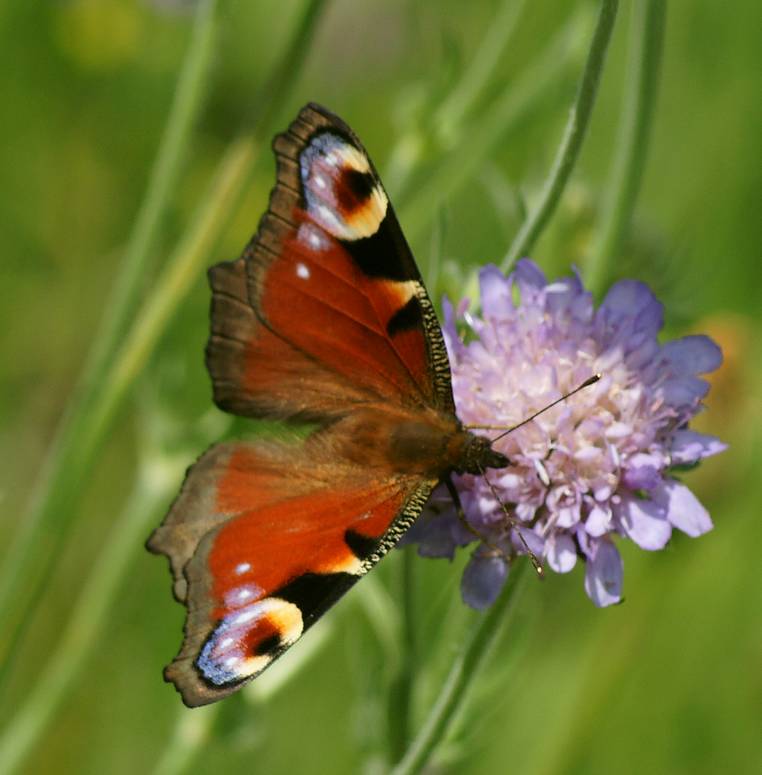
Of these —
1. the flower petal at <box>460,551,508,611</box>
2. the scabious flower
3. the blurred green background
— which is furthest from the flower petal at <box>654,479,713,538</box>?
the blurred green background

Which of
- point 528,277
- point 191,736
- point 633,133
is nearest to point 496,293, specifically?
point 528,277

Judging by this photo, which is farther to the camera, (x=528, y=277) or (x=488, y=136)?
(x=488, y=136)

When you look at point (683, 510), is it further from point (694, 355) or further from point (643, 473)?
point (694, 355)

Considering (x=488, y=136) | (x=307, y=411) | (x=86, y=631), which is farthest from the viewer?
(x=488, y=136)

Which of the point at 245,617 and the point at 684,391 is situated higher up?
the point at 684,391

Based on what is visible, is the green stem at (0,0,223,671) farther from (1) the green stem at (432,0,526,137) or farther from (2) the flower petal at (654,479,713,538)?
(2) the flower petal at (654,479,713,538)

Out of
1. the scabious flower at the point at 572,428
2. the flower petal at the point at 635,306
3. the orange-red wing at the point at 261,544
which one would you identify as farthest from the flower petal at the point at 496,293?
the orange-red wing at the point at 261,544
